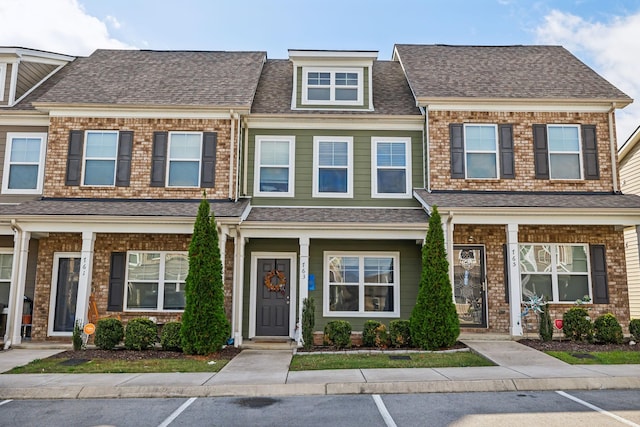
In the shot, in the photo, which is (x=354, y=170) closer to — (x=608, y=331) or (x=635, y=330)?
(x=608, y=331)

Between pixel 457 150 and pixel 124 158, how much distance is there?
874cm

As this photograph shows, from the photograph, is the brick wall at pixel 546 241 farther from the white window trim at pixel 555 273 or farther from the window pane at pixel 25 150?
the window pane at pixel 25 150

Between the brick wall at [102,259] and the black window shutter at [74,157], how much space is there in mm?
1457

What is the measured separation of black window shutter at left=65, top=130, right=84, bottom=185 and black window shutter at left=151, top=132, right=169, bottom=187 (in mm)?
1886

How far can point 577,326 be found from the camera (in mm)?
11633

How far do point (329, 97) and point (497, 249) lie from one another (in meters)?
6.18

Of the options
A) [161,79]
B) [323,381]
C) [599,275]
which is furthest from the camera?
[161,79]

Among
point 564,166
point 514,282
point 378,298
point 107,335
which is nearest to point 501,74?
point 564,166

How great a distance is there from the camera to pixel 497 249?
539 inches

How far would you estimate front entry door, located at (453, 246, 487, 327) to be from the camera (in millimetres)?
13578

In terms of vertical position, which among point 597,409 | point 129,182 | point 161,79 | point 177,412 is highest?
point 161,79

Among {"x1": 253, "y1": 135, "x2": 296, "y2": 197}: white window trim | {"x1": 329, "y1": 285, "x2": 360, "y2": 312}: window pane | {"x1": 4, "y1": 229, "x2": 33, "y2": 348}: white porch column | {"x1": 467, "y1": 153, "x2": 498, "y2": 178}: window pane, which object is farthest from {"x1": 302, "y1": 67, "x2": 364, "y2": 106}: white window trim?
{"x1": 4, "y1": 229, "x2": 33, "y2": 348}: white porch column

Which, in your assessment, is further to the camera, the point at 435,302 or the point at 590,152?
the point at 590,152

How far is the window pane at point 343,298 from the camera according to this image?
539 inches
